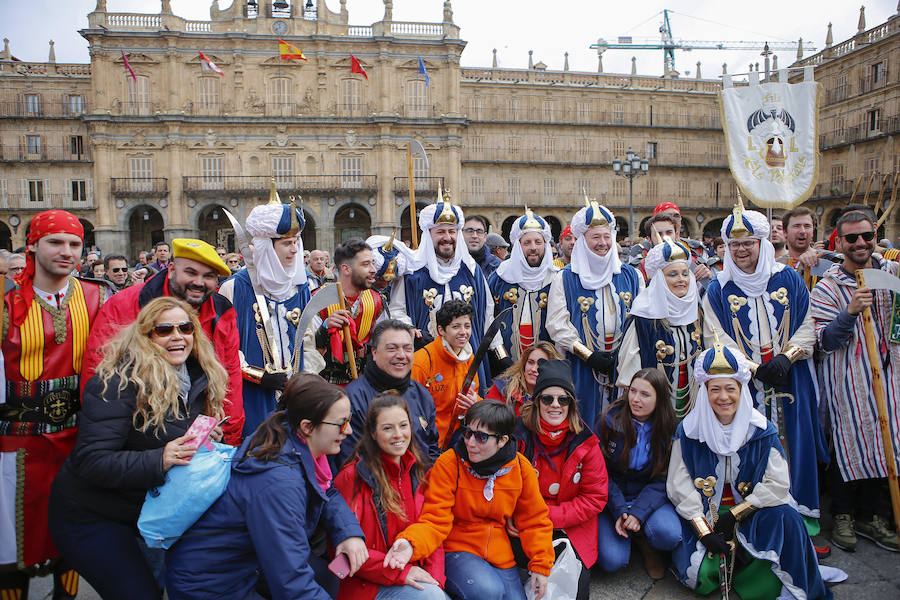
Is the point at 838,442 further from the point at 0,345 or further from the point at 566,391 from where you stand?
the point at 0,345

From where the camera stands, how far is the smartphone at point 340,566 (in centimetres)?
282

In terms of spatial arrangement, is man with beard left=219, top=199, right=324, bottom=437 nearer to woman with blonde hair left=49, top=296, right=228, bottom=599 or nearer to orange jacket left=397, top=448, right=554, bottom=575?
woman with blonde hair left=49, top=296, right=228, bottom=599

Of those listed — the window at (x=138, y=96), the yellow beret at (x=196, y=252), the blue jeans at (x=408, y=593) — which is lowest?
the blue jeans at (x=408, y=593)

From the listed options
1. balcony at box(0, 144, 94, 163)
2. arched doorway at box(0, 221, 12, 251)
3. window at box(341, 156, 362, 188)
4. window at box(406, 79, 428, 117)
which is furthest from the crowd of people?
arched doorway at box(0, 221, 12, 251)

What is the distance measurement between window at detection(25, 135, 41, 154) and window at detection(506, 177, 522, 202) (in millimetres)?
25390

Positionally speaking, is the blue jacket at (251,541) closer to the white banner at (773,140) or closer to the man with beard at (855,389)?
the man with beard at (855,389)

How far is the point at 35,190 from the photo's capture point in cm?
3141

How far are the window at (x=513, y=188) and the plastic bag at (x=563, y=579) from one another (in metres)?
32.3

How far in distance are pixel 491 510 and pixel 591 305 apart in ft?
7.79

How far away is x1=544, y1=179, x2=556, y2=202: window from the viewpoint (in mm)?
35312

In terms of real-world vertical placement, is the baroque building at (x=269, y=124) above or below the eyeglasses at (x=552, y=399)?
above

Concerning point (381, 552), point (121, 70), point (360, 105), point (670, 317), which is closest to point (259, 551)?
point (381, 552)

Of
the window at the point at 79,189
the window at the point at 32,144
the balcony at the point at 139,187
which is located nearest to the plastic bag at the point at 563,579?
the balcony at the point at 139,187

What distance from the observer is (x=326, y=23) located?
31.0 metres
